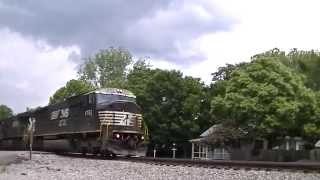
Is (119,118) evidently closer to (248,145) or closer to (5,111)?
(248,145)

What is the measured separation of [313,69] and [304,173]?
52705mm

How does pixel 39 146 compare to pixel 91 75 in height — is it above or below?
below

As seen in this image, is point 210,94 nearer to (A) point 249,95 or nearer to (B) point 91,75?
(A) point 249,95

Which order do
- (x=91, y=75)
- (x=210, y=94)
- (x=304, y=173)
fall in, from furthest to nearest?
Answer: (x=91, y=75) → (x=210, y=94) → (x=304, y=173)

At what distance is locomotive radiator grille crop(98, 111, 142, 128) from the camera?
1345 inches

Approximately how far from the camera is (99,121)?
3422cm

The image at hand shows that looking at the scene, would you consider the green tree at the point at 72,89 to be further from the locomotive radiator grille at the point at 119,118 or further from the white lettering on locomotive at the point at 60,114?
the locomotive radiator grille at the point at 119,118

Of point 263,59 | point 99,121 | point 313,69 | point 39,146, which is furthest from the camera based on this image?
point 313,69

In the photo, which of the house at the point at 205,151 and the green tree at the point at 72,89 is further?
the green tree at the point at 72,89

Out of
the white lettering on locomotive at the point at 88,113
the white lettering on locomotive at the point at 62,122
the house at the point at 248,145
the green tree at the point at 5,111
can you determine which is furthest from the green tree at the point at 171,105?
the green tree at the point at 5,111

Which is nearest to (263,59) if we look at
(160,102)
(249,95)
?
(249,95)

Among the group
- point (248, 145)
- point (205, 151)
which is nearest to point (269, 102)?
point (248, 145)

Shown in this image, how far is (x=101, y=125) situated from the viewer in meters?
34.0

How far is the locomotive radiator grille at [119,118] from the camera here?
3416 cm
